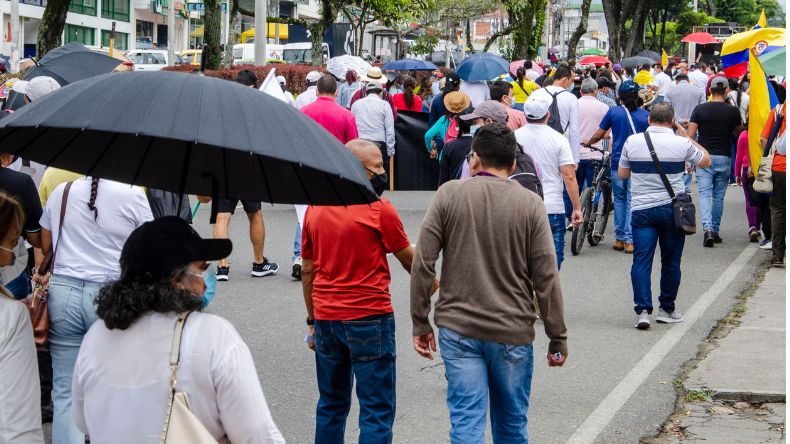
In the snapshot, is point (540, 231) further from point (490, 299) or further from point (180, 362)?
point (180, 362)

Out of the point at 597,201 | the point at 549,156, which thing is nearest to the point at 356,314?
the point at 549,156

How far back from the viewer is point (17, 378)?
3.90 m

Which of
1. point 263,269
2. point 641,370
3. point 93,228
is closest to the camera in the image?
point 93,228

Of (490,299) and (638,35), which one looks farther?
(638,35)

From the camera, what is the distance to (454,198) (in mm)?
4859

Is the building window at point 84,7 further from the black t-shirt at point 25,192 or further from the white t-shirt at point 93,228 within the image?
the white t-shirt at point 93,228

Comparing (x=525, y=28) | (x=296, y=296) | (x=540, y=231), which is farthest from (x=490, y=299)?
(x=525, y=28)

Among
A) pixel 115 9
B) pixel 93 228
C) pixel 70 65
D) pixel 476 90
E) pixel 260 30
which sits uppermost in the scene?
pixel 115 9

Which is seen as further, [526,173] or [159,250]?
[526,173]

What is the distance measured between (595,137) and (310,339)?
7.45 m

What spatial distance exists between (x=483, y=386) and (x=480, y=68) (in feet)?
43.4

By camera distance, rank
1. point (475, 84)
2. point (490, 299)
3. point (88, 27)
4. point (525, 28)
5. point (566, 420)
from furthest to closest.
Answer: point (88, 27), point (525, 28), point (475, 84), point (566, 420), point (490, 299)

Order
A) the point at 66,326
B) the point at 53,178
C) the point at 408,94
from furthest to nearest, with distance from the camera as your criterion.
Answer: the point at 408,94 < the point at 53,178 < the point at 66,326

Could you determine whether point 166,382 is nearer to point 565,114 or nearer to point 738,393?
point 738,393
